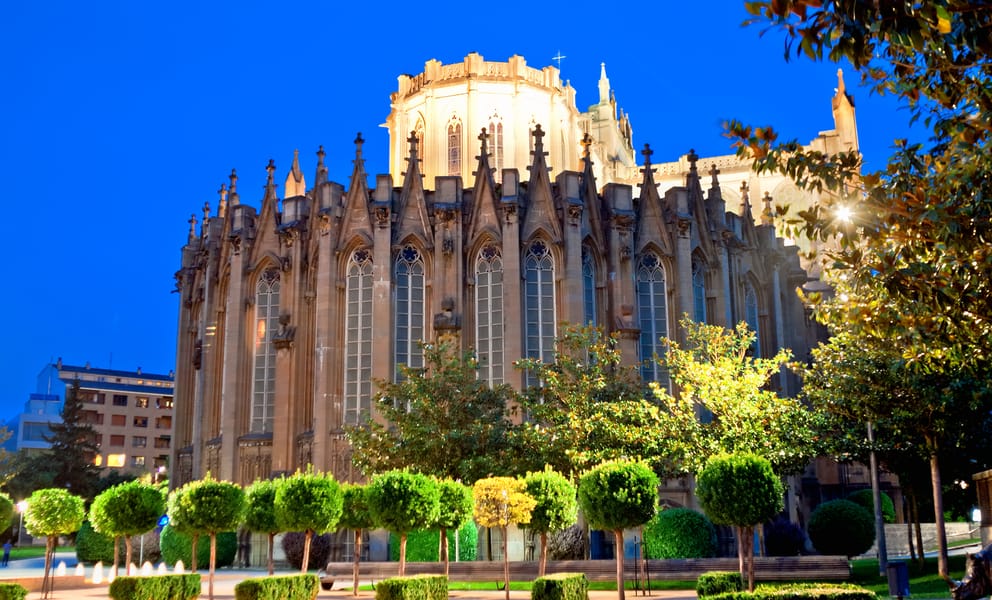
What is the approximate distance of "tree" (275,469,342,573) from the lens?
24.8m

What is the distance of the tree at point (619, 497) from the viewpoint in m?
22.6

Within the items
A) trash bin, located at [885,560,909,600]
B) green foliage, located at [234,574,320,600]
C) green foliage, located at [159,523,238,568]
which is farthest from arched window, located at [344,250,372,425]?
trash bin, located at [885,560,909,600]

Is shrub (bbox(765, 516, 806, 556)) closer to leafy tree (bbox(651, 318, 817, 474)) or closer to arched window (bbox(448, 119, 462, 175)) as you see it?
leafy tree (bbox(651, 318, 817, 474))

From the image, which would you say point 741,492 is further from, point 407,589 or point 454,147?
point 454,147

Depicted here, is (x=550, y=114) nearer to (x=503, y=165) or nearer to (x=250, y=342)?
(x=503, y=165)

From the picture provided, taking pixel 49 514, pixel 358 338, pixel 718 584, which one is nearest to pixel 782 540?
pixel 718 584

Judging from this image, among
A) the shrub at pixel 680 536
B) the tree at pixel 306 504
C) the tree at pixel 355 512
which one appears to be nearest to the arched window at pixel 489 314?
the shrub at pixel 680 536

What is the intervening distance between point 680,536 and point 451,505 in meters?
8.73

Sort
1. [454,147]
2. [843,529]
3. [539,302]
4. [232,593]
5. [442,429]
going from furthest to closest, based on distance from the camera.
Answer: [454,147] → [539,302] → [843,529] → [442,429] → [232,593]

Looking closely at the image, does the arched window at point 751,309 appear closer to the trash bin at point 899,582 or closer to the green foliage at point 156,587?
the trash bin at point 899,582

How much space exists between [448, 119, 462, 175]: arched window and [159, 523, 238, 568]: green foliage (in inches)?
903

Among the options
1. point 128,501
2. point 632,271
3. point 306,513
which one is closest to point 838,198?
point 306,513

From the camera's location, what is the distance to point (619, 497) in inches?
Result: 884

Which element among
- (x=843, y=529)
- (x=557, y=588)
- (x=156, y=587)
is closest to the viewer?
(x=557, y=588)
